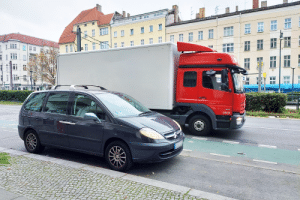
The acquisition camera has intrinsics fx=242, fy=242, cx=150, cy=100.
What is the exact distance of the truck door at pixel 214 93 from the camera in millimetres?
7538

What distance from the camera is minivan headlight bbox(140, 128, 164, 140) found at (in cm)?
453

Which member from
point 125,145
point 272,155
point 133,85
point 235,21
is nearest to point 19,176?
point 125,145

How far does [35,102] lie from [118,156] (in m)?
2.88

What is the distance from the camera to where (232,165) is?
5.21 m

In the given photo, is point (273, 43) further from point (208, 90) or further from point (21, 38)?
point (21, 38)

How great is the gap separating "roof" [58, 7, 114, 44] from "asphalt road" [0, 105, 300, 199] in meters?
48.1

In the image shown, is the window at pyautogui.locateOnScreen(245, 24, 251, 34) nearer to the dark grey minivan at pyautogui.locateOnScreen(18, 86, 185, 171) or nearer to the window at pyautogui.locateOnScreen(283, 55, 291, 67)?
the window at pyautogui.locateOnScreen(283, 55, 291, 67)

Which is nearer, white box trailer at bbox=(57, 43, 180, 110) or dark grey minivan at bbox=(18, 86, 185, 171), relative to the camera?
dark grey minivan at bbox=(18, 86, 185, 171)

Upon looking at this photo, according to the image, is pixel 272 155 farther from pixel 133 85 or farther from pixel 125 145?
pixel 133 85

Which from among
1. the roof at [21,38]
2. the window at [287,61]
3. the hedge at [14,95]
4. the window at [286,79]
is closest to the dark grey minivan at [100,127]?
the hedge at [14,95]

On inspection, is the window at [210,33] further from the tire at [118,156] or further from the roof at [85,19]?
the tire at [118,156]

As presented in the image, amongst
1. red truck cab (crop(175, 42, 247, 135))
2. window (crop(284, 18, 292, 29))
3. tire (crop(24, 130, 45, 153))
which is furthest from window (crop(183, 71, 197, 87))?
window (crop(284, 18, 292, 29))

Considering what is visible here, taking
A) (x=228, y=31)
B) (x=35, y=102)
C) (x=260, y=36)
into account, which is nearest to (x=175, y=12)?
(x=228, y=31)

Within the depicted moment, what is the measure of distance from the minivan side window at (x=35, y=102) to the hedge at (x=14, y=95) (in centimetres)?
2484
